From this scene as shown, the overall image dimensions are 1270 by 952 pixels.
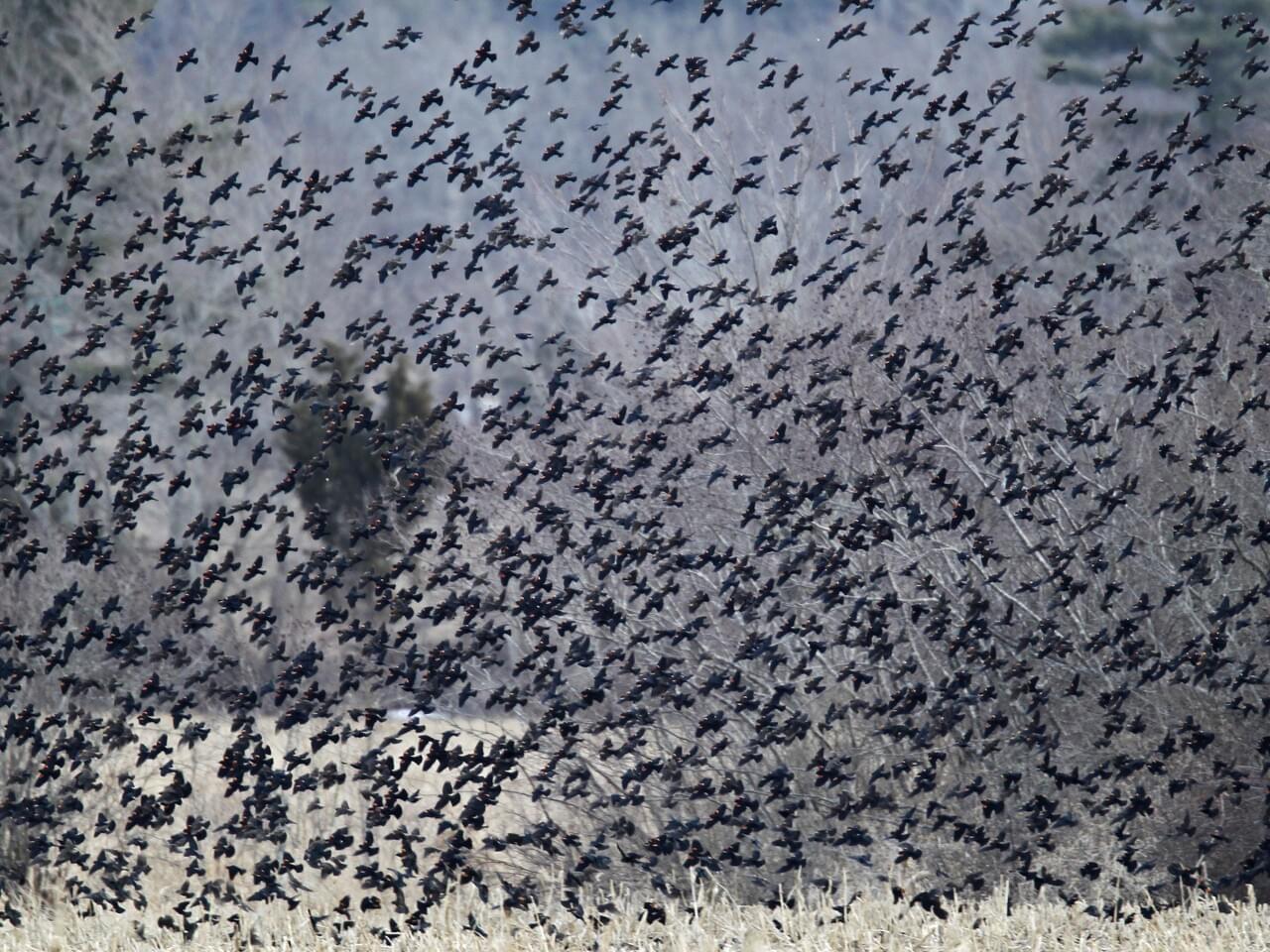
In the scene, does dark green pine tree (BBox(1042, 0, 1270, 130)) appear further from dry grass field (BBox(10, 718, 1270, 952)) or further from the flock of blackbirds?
dry grass field (BBox(10, 718, 1270, 952))

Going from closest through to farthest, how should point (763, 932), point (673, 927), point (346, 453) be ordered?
point (763, 932)
point (673, 927)
point (346, 453)

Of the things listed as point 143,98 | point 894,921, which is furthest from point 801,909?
point 143,98

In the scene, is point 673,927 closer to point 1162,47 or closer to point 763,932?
point 763,932

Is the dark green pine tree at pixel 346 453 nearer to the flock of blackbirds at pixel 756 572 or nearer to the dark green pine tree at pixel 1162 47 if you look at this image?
the flock of blackbirds at pixel 756 572

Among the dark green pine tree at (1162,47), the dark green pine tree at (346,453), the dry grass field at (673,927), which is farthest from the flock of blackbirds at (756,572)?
the dark green pine tree at (1162,47)

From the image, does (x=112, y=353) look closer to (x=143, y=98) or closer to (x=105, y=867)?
(x=143, y=98)

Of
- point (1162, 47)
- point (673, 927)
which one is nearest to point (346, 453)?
point (673, 927)
